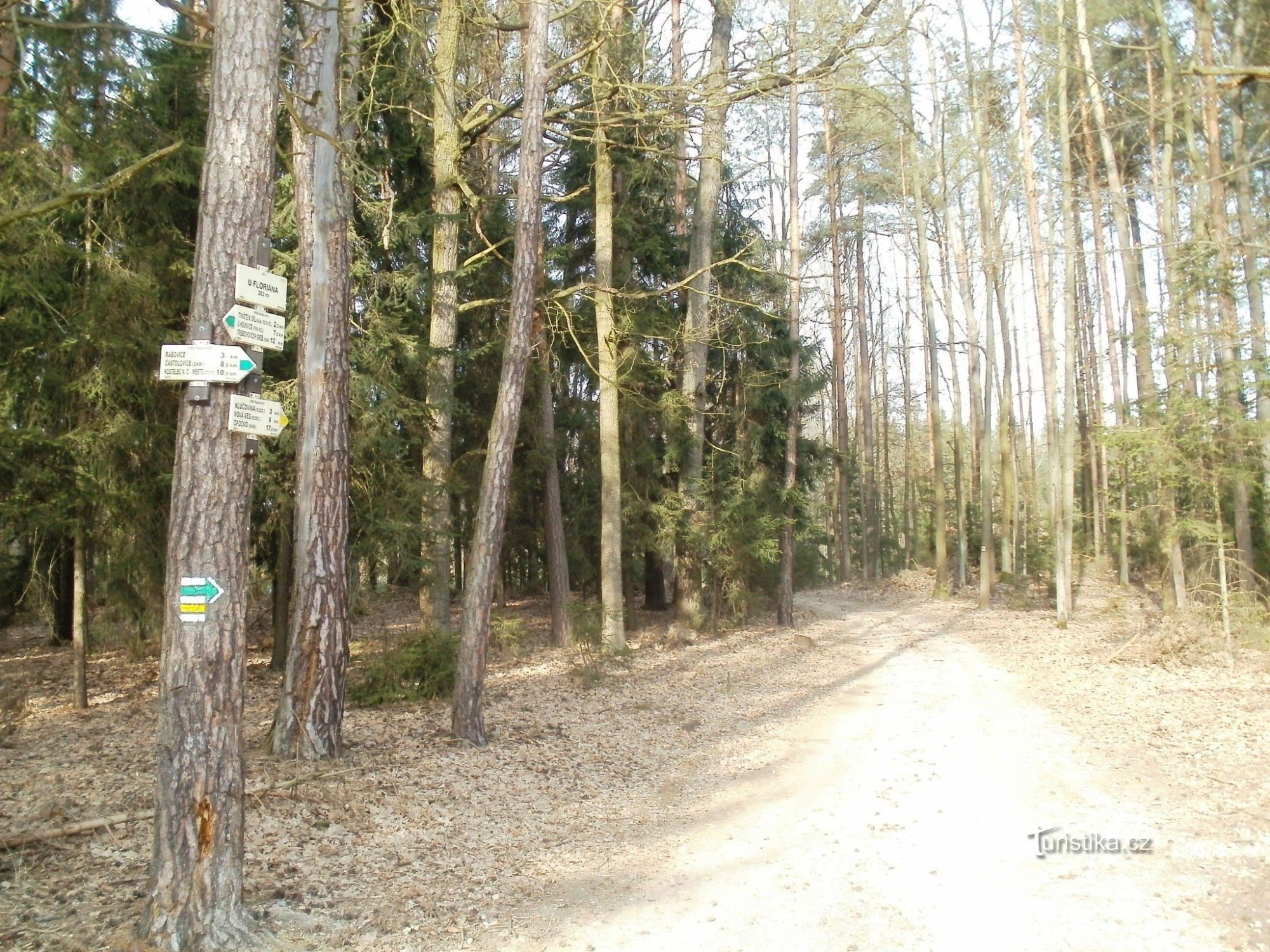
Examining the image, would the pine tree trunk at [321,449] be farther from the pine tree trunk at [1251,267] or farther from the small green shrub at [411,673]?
the pine tree trunk at [1251,267]

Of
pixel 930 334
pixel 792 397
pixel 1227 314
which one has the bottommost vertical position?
pixel 792 397

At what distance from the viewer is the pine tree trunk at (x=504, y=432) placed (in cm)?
827

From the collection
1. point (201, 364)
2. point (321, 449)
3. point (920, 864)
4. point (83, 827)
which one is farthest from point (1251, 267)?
point (83, 827)

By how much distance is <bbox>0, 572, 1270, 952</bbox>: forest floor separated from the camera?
183 inches

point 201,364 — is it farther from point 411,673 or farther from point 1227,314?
point 1227,314

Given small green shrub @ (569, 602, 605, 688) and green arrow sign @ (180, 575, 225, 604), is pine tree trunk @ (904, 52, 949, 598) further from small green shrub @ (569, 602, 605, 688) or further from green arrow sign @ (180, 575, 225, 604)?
green arrow sign @ (180, 575, 225, 604)

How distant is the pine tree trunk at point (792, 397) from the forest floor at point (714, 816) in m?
6.26

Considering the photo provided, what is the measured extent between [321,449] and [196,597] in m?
3.21

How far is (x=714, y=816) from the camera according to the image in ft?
22.1

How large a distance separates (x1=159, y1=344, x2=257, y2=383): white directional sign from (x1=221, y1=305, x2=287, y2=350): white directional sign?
12 centimetres

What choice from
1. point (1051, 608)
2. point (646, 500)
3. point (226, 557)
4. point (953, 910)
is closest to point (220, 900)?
point (226, 557)

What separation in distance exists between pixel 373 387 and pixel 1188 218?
18367 millimetres

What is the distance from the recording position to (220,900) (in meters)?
4.26

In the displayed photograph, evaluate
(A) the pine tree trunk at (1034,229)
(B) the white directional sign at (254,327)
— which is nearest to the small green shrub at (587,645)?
(B) the white directional sign at (254,327)
